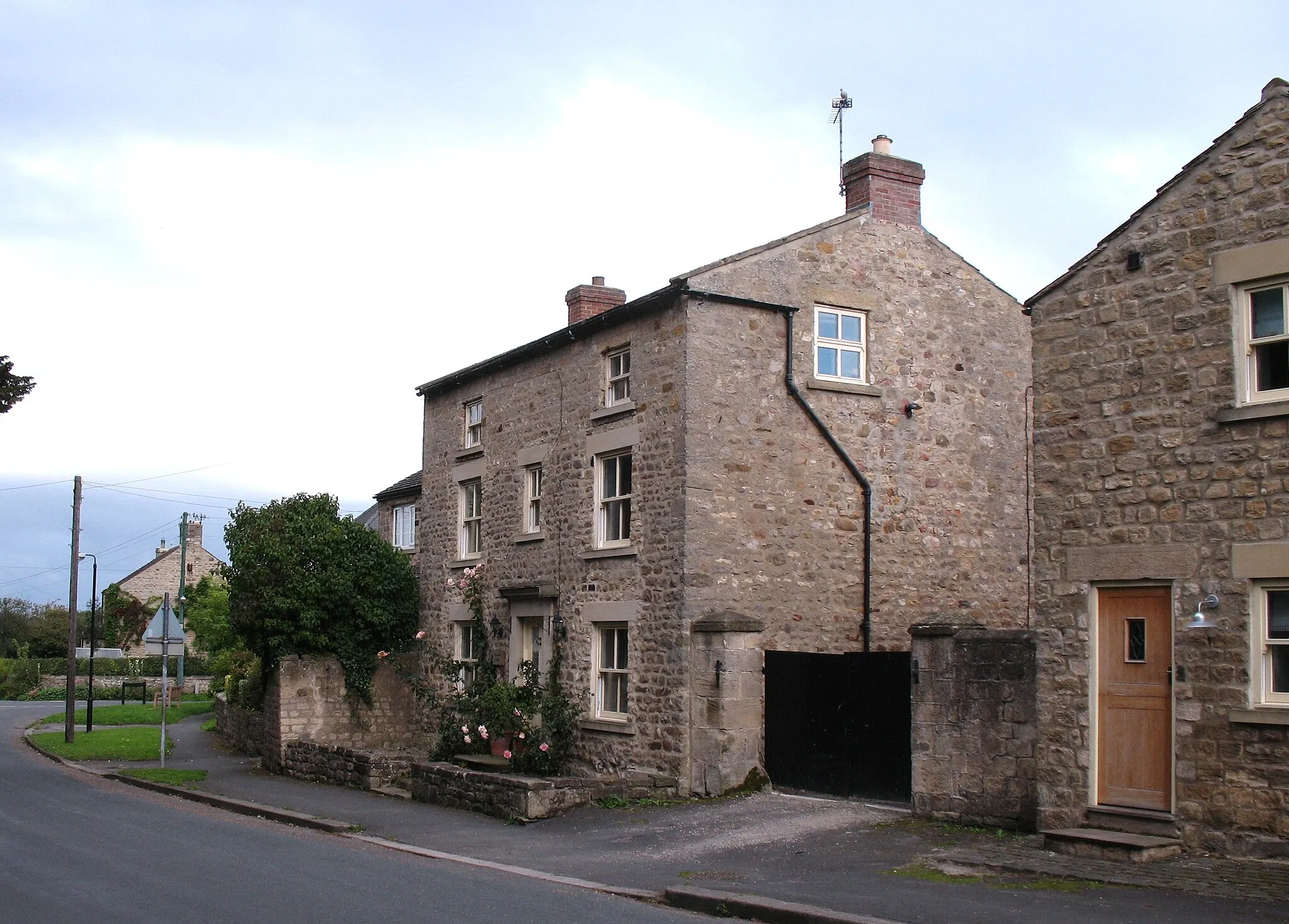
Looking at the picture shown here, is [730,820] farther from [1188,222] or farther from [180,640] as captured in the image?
[180,640]

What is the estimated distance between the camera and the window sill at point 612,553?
61.9 feet

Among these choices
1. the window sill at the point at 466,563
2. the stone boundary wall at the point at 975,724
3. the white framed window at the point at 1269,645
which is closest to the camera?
the white framed window at the point at 1269,645

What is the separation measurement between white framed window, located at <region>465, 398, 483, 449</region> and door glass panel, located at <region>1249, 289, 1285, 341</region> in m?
15.1

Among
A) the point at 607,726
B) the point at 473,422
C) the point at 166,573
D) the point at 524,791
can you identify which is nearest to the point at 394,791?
the point at 607,726

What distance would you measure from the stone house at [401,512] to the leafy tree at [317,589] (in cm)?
404

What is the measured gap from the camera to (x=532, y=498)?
21.9 meters

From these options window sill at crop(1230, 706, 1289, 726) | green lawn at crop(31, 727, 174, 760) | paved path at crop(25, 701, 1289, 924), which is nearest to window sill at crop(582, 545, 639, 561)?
paved path at crop(25, 701, 1289, 924)

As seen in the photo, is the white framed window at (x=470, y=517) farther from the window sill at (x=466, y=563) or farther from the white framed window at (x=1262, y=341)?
the white framed window at (x=1262, y=341)

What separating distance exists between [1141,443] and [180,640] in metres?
17.1

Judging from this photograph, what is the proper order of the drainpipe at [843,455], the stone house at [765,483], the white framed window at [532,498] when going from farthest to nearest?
the white framed window at [532,498]
the drainpipe at [843,455]
the stone house at [765,483]

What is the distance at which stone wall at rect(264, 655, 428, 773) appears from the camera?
24.0m

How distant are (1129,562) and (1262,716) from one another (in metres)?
1.86

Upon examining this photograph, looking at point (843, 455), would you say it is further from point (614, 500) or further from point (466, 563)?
point (466, 563)

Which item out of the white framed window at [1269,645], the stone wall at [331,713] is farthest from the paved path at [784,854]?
the stone wall at [331,713]
